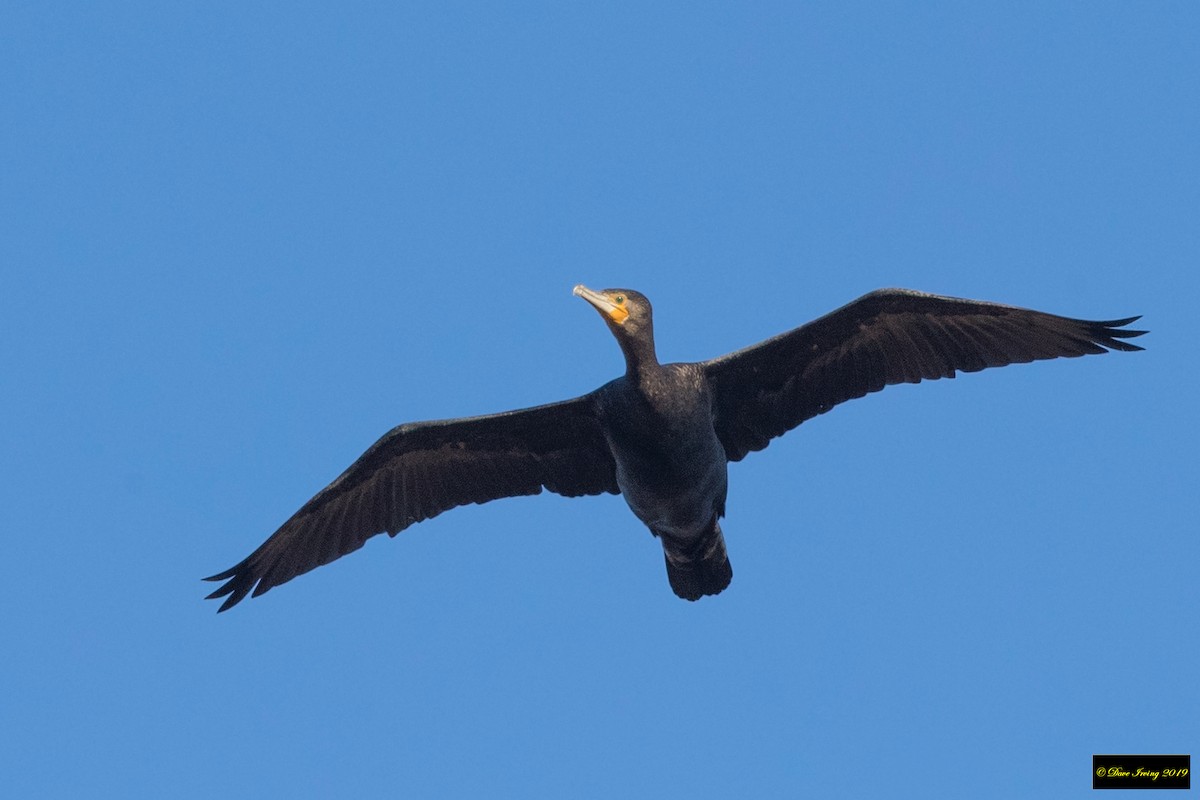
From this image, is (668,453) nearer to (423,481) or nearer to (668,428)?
(668,428)

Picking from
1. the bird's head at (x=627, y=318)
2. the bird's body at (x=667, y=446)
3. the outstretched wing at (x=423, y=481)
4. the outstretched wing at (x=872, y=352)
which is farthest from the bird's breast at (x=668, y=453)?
the outstretched wing at (x=423, y=481)

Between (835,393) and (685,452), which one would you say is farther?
(835,393)

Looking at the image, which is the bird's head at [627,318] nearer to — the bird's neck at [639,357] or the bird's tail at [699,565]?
the bird's neck at [639,357]

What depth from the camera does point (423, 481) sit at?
14.5m

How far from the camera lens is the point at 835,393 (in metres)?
13.9

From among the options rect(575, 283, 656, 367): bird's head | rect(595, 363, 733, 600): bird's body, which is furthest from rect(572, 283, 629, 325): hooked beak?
rect(595, 363, 733, 600): bird's body

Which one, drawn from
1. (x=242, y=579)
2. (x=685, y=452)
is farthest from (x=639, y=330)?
(x=242, y=579)

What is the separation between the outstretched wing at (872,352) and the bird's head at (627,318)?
880mm

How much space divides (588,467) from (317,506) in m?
2.55

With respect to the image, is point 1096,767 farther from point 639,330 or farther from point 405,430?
point 405,430

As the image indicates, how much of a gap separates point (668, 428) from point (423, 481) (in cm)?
289

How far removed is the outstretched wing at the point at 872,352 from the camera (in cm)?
1329

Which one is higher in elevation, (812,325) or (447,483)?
(812,325)

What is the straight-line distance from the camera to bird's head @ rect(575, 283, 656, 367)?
1271cm
